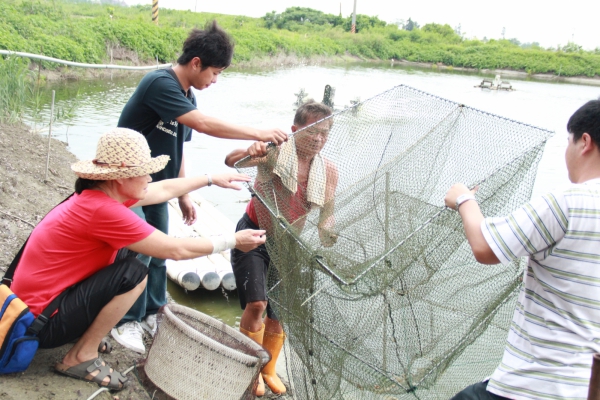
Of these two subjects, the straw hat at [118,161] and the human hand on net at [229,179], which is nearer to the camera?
the straw hat at [118,161]

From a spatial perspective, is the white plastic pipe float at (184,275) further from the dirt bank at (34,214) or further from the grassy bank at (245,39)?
the grassy bank at (245,39)

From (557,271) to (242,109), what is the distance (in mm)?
13381

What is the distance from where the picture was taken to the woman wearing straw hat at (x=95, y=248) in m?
2.39

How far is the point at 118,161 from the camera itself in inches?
94.0

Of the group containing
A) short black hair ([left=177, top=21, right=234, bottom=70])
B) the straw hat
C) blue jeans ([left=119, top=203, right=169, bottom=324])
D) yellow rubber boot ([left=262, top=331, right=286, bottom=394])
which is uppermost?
short black hair ([left=177, top=21, right=234, bottom=70])

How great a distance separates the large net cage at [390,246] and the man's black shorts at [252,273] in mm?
59

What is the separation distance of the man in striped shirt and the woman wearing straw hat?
1.21m

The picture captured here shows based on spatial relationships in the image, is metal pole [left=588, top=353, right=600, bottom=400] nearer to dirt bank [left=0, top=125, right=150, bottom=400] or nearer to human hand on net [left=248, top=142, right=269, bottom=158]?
human hand on net [left=248, top=142, right=269, bottom=158]

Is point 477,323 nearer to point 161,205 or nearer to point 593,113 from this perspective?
point 593,113

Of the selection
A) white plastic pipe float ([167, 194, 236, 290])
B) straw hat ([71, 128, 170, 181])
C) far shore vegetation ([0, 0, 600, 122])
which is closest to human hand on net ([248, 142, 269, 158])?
straw hat ([71, 128, 170, 181])

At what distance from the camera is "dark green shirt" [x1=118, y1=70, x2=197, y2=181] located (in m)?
2.90

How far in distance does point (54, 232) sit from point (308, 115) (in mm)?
1478

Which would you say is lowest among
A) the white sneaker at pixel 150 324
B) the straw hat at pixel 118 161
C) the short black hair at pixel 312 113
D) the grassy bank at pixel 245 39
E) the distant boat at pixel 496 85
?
the white sneaker at pixel 150 324

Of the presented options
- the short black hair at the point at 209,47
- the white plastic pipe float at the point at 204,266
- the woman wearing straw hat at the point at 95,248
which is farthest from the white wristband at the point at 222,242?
the white plastic pipe float at the point at 204,266
